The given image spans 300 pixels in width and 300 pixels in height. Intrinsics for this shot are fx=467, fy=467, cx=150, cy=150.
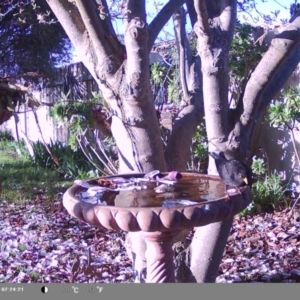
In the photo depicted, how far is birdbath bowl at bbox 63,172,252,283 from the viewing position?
106 centimetres

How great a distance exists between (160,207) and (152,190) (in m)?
0.23

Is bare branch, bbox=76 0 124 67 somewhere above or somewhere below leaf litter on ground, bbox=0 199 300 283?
above

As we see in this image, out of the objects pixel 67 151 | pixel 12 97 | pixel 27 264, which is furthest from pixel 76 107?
pixel 67 151

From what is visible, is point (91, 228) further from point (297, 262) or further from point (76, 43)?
point (76, 43)

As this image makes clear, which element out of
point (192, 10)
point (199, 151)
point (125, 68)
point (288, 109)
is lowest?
point (199, 151)

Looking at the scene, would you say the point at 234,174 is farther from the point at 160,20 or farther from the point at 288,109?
the point at 288,109

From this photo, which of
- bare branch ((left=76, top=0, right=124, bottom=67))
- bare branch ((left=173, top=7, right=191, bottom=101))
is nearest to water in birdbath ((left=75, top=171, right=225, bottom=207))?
bare branch ((left=76, top=0, right=124, bottom=67))

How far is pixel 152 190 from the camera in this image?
1.31 metres

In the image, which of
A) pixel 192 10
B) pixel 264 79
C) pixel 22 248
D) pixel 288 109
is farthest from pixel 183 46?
pixel 22 248

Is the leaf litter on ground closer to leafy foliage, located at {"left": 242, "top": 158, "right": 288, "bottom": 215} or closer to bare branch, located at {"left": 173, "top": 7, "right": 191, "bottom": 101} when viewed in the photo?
leafy foliage, located at {"left": 242, "top": 158, "right": 288, "bottom": 215}

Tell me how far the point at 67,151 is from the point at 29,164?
552 mm

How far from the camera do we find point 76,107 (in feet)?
A: 7.28

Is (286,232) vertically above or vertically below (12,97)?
below

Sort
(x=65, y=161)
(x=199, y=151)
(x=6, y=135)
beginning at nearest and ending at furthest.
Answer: (x=199, y=151), (x=65, y=161), (x=6, y=135)
